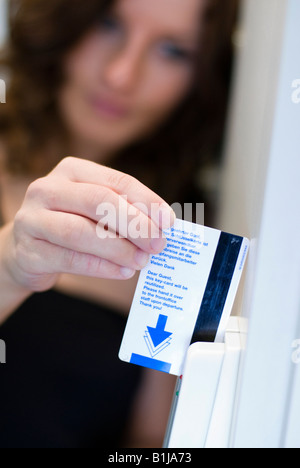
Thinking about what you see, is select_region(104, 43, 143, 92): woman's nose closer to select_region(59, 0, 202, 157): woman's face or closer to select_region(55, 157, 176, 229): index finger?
select_region(59, 0, 202, 157): woman's face

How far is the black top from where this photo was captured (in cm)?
95

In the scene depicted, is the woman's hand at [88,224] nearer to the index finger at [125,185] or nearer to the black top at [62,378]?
the index finger at [125,185]

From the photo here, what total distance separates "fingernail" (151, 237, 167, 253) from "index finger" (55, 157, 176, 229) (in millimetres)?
11

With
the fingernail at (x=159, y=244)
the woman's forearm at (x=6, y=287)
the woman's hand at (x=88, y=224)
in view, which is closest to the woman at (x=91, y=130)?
the woman's forearm at (x=6, y=287)

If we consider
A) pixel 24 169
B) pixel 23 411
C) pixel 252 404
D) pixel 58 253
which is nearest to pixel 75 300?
pixel 23 411

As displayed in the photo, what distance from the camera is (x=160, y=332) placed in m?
0.38

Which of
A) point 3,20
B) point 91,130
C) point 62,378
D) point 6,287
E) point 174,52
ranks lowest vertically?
point 62,378

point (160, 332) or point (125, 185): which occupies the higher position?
point (125, 185)

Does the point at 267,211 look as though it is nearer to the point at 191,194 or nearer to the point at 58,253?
the point at 58,253

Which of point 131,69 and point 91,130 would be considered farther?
point 91,130

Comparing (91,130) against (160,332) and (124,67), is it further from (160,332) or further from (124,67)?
(160,332)

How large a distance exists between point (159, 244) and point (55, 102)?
956 mm

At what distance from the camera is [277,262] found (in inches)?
12.4

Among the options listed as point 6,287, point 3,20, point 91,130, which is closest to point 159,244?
point 6,287
